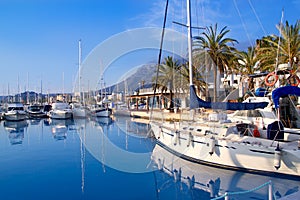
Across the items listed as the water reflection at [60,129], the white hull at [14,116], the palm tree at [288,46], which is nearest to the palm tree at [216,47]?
the palm tree at [288,46]

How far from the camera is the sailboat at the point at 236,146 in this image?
9.67 m

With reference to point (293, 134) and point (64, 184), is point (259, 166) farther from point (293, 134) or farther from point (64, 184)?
point (64, 184)

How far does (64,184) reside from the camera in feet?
34.1

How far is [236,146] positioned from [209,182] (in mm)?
1901

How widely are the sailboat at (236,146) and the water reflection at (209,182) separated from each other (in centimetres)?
36

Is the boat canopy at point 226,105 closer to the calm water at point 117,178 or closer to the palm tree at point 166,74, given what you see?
the calm water at point 117,178

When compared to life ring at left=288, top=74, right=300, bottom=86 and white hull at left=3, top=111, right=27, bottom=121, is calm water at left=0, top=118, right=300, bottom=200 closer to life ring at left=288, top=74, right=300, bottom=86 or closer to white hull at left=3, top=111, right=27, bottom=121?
life ring at left=288, top=74, right=300, bottom=86

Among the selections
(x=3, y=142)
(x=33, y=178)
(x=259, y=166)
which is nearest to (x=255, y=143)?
(x=259, y=166)

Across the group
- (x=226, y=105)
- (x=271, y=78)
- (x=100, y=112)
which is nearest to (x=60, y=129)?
(x=100, y=112)

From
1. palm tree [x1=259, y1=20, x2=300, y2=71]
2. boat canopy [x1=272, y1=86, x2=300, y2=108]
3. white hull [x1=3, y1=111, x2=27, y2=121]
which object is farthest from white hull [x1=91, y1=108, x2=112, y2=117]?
boat canopy [x1=272, y1=86, x2=300, y2=108]

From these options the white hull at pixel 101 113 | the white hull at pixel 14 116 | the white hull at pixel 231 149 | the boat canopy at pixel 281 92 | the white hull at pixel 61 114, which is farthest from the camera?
the white hull at pixel 101 113

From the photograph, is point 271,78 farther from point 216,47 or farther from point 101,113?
point 101,113

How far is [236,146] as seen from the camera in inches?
421

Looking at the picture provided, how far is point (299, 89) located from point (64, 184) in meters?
10.3
